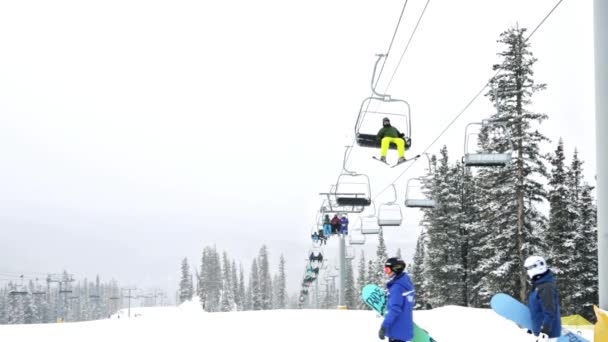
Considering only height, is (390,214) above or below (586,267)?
above

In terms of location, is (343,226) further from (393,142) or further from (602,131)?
(602,131)

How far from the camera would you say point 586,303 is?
30562 millimetres

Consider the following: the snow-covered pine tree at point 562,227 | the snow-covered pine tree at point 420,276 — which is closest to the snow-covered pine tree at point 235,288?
the snow-covered pine tree at point 420,276

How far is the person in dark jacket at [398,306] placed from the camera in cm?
663

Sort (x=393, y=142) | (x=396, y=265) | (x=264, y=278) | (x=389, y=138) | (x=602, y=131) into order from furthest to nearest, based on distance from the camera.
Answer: (x=264, y=278), (x=393, y=142), (x=389, y=138), (x=396, y=265), (x=602, y=131)

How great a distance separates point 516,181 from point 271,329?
18.5 m

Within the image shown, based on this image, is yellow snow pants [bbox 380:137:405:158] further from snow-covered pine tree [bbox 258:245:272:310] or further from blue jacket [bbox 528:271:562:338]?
snow-covered pine tree [bbox 258:245:272:310]

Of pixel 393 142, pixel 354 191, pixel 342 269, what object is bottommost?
pixel 342 269

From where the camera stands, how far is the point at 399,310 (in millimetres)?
6617

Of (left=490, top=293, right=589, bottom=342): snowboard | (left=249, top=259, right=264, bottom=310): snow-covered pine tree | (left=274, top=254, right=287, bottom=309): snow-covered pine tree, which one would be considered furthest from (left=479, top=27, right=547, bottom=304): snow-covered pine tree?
(left=274, top=254, right=287, bottom=309): snow-covered pine tree

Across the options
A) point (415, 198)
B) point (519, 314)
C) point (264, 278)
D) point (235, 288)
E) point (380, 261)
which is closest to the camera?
point (519, 314)

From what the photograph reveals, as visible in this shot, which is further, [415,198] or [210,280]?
[210,280]

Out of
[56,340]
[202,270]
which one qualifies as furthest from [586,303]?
[202,270]

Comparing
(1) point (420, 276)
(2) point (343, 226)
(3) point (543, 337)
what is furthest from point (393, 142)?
(1) point (420, 276)
